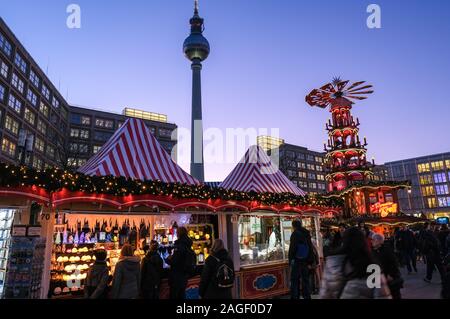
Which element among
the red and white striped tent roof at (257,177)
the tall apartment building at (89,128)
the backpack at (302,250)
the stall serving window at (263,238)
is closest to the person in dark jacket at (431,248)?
the stall serving window at (263,238)

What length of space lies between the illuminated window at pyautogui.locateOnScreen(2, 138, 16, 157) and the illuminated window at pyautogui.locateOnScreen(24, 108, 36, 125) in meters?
5.97

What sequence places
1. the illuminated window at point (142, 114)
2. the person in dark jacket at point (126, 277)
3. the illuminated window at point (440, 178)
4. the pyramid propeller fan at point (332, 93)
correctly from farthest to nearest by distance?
the illuminated window at point (142, 114)
the illuminated window at point (440, 178)
the pyramid propeller fan at point (332, 93)
the person in dark jacket at point (126, 277)

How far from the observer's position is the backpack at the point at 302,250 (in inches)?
284

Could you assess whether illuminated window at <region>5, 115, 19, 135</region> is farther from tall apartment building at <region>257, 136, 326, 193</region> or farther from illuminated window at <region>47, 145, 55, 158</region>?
tall apartment building at <region>257, 136, 326, 193</region>

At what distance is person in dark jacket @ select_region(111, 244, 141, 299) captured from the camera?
529cm

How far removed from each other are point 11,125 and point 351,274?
170 feet

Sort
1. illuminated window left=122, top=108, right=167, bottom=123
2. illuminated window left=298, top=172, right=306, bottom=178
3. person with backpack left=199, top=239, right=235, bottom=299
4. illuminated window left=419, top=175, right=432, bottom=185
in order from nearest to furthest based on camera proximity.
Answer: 1. person with backpack left=199, top=239, right=235, bottom=299
2. illuminated window left=419, top=175, right=432, bottom=185
3. illuminated window left=122, top=108, right=167, bottom=123
4. illuminated window left=298, top=172, right=306, bottom=178

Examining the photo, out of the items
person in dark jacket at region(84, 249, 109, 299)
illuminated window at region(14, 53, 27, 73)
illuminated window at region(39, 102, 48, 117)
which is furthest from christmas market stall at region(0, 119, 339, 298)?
illuminated window at region(39, 102, 48, 117)

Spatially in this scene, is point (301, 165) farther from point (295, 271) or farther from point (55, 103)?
point (295, 271)

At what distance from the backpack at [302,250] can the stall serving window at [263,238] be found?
9.20ft

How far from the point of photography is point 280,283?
33.2ft

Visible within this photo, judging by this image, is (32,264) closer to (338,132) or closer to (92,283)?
(92,283)

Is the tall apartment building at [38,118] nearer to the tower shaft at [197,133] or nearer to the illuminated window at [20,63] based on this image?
the illuminated window at [20,63]

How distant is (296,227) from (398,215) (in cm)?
2454
